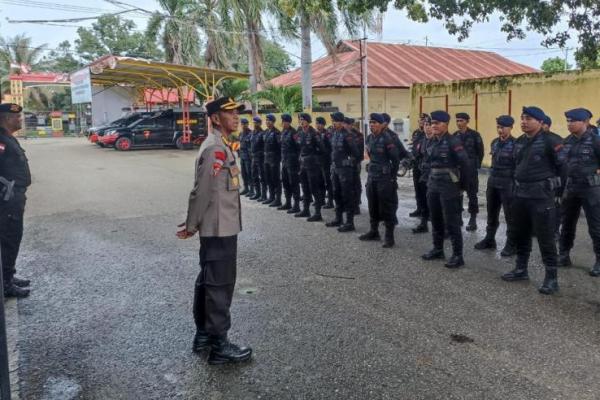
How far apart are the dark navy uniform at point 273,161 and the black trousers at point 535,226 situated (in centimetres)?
518

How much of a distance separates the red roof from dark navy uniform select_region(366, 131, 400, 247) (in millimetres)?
15240

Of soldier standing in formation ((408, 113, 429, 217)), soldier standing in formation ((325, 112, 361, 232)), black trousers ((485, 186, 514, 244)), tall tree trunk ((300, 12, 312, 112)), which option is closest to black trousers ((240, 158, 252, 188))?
soldier standing in formation ((325, 112, 361, 232))

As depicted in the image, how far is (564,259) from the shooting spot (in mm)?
5898

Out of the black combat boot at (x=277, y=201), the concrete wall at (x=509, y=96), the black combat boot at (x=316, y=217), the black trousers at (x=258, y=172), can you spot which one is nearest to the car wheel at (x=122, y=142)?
the concrete wall at (x=509, y=96)

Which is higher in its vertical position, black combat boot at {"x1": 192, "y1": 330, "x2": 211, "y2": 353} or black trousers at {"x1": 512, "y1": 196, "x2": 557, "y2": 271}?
black trousers at {"x1": 512, "y1": 196, "x2": 557, "y2": 271}

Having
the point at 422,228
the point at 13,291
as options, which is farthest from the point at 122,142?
the point at 13,291

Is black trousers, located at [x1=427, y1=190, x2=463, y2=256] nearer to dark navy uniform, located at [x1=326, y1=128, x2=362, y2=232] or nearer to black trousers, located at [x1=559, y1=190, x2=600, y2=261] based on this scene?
black trousers, located at [x1=559, y1=190, x2=600, y2=261]

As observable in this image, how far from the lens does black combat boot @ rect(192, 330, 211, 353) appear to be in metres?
3.88

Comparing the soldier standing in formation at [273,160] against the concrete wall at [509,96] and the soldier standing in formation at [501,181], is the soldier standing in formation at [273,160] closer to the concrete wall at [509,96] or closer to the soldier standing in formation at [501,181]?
the soldier standing in formation at [501,181]

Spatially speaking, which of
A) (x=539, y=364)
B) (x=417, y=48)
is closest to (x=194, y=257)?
(x=539, y=364)

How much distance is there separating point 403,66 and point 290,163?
18.9m

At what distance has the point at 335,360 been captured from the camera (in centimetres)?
366

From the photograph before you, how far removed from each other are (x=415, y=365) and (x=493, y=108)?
438 inches

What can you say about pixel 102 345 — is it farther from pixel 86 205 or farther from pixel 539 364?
pixel 86 205
